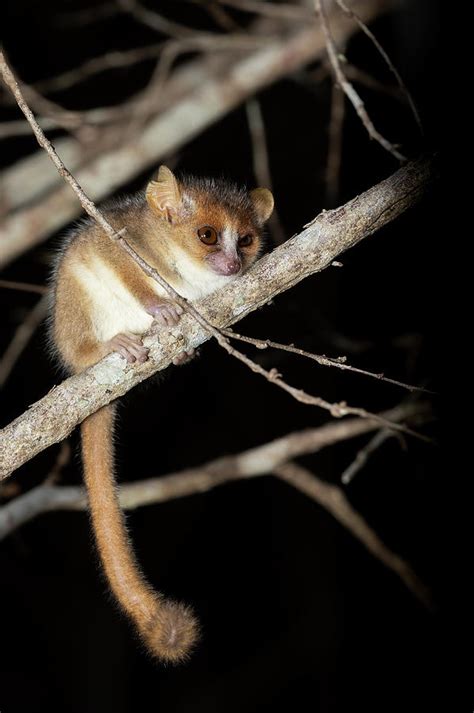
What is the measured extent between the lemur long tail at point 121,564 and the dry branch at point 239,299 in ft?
1.40

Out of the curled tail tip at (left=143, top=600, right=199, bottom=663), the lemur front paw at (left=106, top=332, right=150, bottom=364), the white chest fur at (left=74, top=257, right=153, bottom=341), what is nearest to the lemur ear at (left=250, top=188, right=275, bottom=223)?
the white chest fur at (left=74, top=257, right=153, bottom=341)

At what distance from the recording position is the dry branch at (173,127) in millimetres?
4754

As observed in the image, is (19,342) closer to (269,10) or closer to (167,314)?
(167,314)

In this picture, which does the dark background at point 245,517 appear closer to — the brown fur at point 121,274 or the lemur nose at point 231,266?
the brown fur at point 121,274

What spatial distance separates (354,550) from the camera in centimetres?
754

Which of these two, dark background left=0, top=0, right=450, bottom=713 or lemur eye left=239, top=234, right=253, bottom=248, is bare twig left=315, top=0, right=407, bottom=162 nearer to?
lemur eye left=239, top=234, right=253, bottom=248

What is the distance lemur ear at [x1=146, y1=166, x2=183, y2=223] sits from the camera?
131 inches

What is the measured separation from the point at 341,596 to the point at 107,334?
5.08 metres

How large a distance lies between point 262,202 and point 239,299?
117 centimetres

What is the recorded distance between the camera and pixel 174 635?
2.46m

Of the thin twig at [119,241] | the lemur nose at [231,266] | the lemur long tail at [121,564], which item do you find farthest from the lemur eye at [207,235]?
the thin twig at [119,241]

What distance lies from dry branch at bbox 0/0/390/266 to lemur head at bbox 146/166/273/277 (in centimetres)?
148

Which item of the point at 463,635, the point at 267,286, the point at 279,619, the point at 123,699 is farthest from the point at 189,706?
the point at 267,286

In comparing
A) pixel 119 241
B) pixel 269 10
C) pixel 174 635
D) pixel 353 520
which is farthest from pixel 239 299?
pixel 269 10
